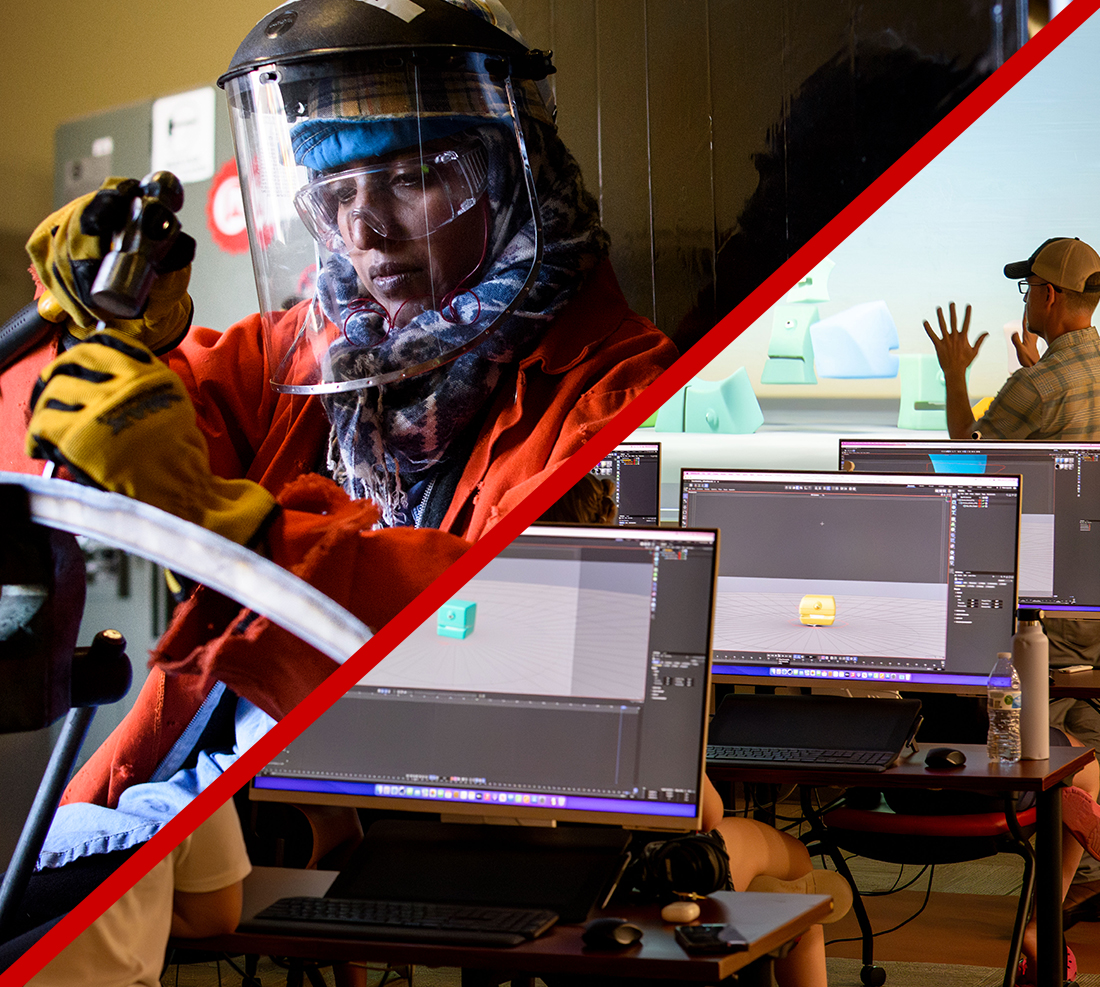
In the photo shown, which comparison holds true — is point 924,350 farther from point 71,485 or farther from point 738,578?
point 71,485

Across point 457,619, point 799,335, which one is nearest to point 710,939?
point 457,619

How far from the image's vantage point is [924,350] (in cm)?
355

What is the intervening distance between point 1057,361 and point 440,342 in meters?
2.12

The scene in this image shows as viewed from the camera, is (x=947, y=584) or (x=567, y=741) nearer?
(x=567, y=741)

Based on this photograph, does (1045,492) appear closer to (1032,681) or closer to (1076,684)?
(1076,684)

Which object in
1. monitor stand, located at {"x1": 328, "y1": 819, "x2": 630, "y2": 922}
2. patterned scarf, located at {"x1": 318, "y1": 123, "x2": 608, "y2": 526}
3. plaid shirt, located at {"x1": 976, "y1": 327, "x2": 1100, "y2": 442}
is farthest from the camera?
plaid shirt, located at {"x1": 976, "y1": 327, "x2": 1100, "y2": 442}

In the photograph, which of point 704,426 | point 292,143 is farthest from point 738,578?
point 704,426

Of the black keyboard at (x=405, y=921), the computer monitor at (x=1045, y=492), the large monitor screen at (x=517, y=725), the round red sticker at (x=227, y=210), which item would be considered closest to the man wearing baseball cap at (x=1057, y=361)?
the computer monitor at (x=1045, y=492)

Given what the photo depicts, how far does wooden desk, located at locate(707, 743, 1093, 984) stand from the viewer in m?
1.46

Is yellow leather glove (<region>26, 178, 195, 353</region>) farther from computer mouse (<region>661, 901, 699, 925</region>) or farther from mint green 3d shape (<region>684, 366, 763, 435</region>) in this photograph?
mint green 3d shape (<region>684, 366, 763, 435</region>)

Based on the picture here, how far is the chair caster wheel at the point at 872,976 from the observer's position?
78.5 inches

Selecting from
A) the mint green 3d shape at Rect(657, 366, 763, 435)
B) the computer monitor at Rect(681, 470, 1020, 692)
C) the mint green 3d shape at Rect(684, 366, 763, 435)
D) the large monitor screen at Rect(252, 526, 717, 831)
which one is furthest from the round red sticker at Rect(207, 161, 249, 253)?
the mint green 3d shape at Rect(684, 366, 763, 435)

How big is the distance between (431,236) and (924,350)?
305 cm

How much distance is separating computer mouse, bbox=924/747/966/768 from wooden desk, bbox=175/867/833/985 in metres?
0.66
